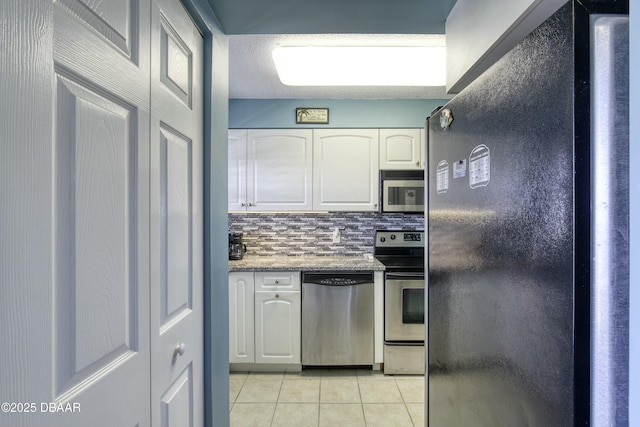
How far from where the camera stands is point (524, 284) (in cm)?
51

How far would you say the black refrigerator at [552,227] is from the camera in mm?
399

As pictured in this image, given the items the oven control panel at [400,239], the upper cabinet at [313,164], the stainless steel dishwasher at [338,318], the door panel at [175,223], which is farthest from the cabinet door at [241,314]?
the door panel at [175,223]

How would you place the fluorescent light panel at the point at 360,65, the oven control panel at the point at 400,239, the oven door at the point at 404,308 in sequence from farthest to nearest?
the oven control panel at the point at 400,239
the oven door at the point at 404,308
the fluorescent light panel at the point at 360,65

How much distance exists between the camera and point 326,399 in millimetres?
2238

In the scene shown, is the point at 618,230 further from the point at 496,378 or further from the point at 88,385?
the point at 88,385

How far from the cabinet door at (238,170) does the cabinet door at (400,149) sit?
127 centimetres

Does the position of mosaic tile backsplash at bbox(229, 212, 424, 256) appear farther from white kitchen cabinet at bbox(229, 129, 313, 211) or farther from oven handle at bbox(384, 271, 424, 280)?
oven handle at bbox(384, 271, 424, 280)

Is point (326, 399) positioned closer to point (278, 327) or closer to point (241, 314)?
point (278, 327)

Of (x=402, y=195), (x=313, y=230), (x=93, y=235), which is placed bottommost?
(x=313, y=230)

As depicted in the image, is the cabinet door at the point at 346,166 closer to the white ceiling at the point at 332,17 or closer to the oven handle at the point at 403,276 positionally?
the oven handle at the point at 403,276

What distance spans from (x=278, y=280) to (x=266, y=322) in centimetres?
37

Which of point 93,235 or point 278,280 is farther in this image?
point 278,280

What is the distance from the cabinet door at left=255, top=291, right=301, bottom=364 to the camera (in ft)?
8.43

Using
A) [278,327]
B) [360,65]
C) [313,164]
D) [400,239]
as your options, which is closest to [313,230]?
[313,164]
